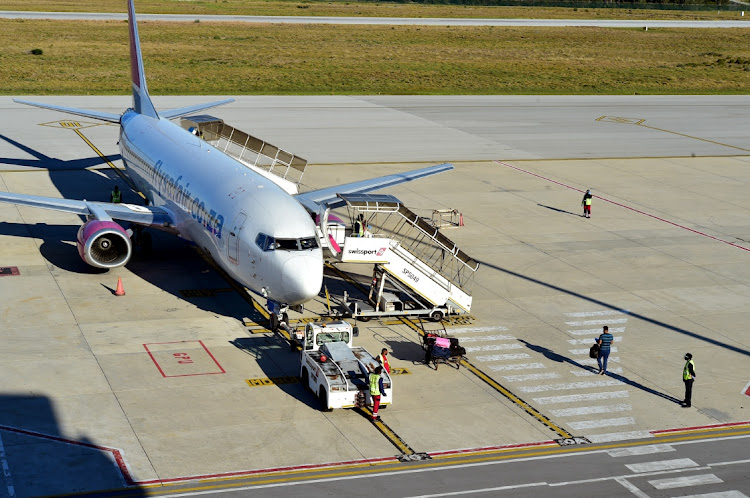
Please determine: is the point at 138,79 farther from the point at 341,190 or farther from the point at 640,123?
the point at 640,123

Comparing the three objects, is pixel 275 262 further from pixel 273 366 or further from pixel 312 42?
pixel 312 42

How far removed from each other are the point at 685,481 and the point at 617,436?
3107mm

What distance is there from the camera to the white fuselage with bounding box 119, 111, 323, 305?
111ft

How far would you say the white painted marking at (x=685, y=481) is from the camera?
25.9m

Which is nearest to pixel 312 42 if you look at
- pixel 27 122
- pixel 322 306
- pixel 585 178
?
pixel 27 122

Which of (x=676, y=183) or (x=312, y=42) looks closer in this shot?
(x=676, y=183)

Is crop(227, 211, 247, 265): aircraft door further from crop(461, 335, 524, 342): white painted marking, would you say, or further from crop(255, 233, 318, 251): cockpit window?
crop(461, 335, 524, 342): white painted marking

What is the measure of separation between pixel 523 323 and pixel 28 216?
2869 cm

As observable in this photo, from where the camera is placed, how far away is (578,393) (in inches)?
1261

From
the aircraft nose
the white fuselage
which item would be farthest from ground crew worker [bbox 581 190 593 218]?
the aircraft nose

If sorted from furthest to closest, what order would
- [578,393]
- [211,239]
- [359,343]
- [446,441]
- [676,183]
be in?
[676,183] < [211,239] < [359,343] < [578,393] < [446,441]

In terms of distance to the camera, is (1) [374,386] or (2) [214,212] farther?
(2) [214,212]

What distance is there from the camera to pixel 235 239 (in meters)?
35.5

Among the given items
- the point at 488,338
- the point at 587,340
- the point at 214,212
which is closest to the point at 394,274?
the point at 488,338
